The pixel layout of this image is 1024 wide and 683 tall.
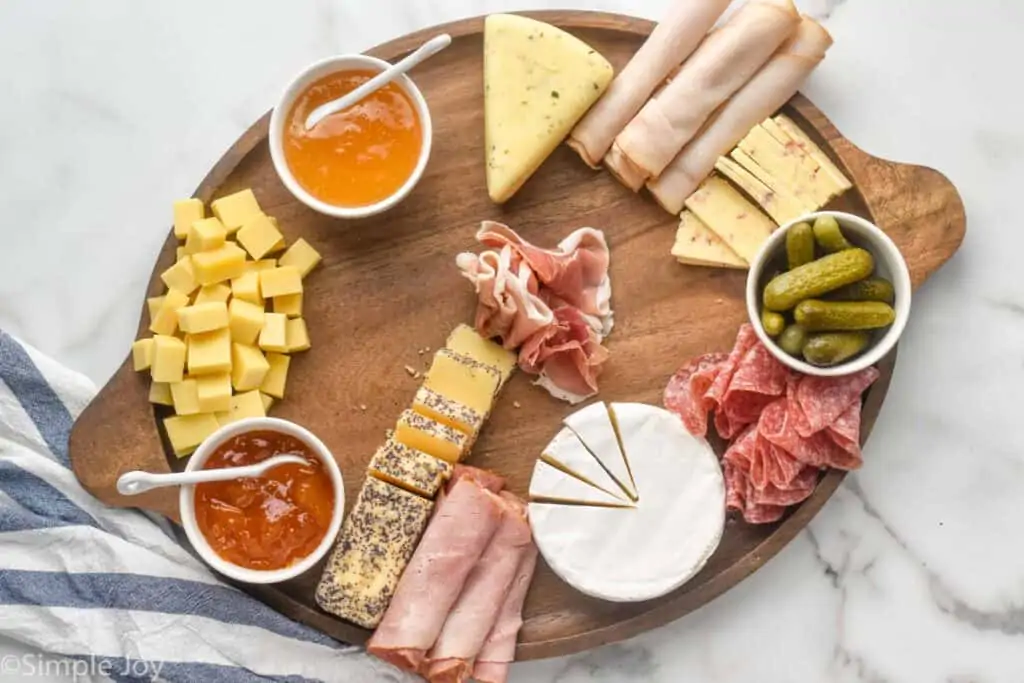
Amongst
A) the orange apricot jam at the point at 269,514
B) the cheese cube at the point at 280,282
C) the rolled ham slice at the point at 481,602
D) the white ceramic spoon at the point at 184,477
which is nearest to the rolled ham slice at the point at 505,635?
the rolled ham slice at the point at 481,602

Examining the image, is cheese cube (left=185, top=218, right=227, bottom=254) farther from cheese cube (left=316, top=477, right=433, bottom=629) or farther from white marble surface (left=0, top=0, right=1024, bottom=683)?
cheese cube (left=316, top=477, right=433, bottom=629)

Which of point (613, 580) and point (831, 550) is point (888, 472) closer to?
point (831, 550)

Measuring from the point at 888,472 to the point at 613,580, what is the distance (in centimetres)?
74

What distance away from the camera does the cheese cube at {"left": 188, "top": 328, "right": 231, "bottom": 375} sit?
2781mm

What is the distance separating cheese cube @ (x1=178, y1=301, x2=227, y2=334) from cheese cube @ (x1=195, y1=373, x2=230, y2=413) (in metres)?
0.12

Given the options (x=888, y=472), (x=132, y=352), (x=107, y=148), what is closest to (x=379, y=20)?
(x=107, y=148)

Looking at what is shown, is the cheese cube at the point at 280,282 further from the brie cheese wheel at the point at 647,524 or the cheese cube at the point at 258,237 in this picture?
the brie cheese wheel at the point at 647,524

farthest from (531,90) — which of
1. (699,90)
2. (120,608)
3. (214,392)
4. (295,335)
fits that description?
(120,608)

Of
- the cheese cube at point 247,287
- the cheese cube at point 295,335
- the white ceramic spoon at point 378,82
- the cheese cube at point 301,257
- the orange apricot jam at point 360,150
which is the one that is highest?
the white ceramic spoon at point 378,82

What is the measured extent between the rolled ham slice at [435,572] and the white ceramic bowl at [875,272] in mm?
723

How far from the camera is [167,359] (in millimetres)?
2787

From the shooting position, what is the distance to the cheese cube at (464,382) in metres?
2.78

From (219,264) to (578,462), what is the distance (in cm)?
95

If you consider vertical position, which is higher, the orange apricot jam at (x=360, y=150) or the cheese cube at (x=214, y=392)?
the orange apricot jam at (x=360, y=150)
